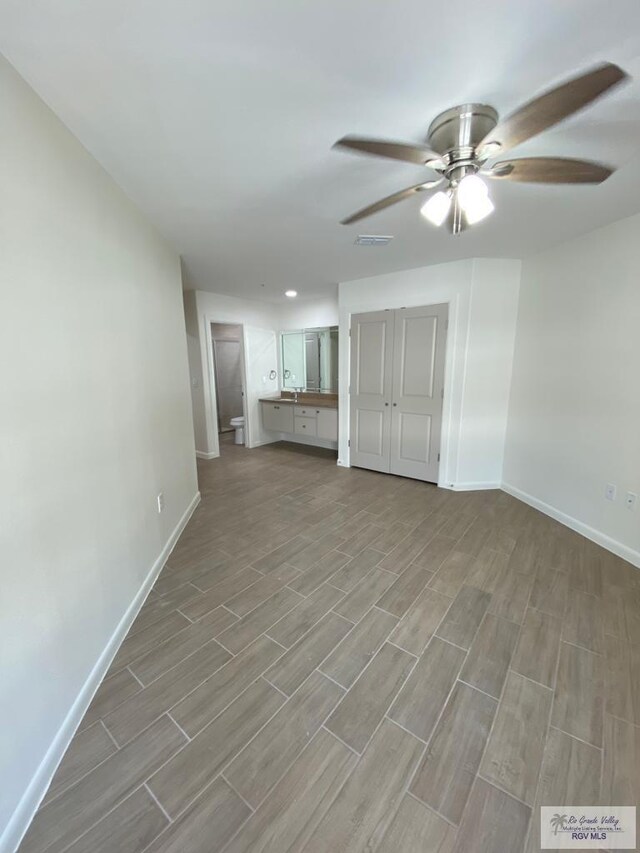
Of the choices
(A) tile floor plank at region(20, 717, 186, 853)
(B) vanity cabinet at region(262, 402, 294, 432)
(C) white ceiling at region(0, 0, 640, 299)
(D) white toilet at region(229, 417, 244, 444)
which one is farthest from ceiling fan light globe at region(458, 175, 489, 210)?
(D) white toilet at region(229, 417, 244, 444)

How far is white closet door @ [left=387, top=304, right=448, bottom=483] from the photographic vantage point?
11.7 ft

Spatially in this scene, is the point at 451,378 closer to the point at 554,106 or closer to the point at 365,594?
the point at 365,594

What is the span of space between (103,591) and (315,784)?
118cm

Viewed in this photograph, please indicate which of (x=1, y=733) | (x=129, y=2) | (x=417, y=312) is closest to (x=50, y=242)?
(x=129, y=2)

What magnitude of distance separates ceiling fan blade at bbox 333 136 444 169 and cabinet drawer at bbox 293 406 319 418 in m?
3.67

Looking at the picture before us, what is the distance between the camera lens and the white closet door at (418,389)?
11.7 ft

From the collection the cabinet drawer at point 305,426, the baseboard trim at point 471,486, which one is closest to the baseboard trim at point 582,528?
the baseboard trim at point 471,486

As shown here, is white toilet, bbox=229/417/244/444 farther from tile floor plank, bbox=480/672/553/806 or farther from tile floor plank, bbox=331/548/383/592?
tile floor plank, bbox=480/672/553/806

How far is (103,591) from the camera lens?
1553mm

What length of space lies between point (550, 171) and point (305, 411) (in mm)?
3917

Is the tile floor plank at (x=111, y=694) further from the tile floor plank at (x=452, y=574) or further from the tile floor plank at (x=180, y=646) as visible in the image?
the tile floor plank at (x=452, y=574)

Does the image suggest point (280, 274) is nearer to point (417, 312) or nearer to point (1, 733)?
point (417, 312)

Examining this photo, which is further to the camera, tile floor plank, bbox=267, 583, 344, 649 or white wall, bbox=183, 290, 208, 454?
white wall, bbox=183, 290, 208, 454

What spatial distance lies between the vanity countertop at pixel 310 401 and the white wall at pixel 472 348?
5.31ft
